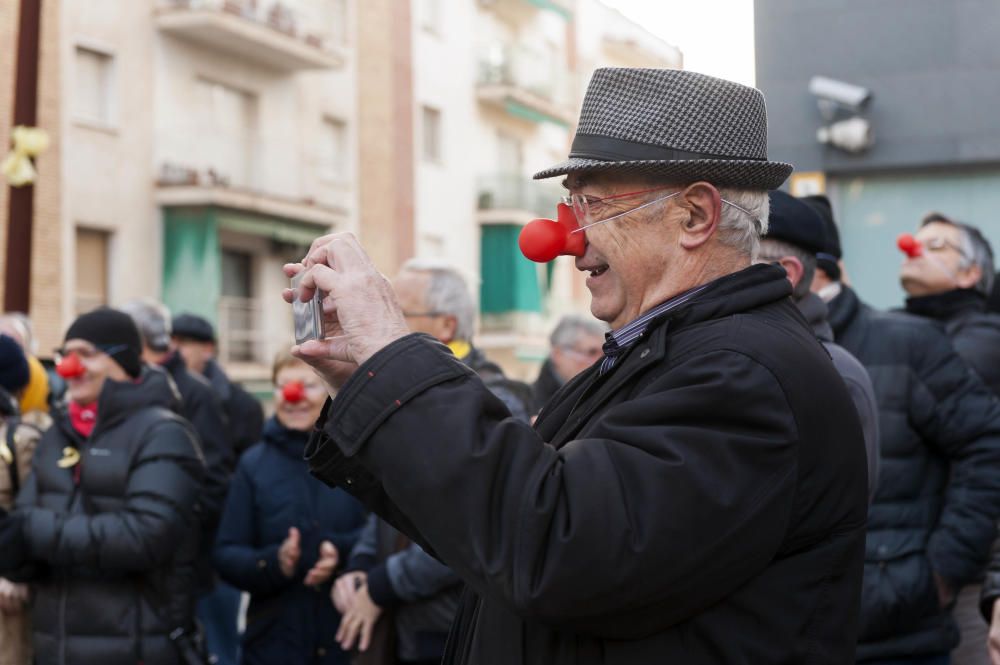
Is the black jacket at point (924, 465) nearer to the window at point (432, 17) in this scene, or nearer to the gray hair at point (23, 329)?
the gray hair at point (23, 329)

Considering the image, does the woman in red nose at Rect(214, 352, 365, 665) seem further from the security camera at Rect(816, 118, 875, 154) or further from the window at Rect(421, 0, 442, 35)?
the window at Rect(421, 0, 442, 35)

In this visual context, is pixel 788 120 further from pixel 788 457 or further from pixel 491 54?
pixel 491 54

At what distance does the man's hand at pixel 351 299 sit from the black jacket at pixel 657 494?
0.05 meters

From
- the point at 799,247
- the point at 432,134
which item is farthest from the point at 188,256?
the point at 799,247

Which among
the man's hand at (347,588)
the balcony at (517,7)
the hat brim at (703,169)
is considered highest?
the balcony at (517,7)

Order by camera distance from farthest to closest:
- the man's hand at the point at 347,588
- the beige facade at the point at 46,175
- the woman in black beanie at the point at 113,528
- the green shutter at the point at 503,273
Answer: the green shutter at the point at 503,273
the beige facade at the point at 46,175
the woman in black beanie at the point at 113,528
the man's hand at the point at 347,588

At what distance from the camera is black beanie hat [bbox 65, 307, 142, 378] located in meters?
5.73

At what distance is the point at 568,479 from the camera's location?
6.41 feet

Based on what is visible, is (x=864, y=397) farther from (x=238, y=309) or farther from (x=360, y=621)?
(x=238, y=309)

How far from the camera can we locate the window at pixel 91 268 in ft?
70.5

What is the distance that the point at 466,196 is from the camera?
33.6m

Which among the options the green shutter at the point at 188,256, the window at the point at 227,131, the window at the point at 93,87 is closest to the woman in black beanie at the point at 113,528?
the window at the point at 93,87

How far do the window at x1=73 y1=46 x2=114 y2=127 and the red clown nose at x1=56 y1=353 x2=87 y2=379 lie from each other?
16656 mm

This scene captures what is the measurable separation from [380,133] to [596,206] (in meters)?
27.7
